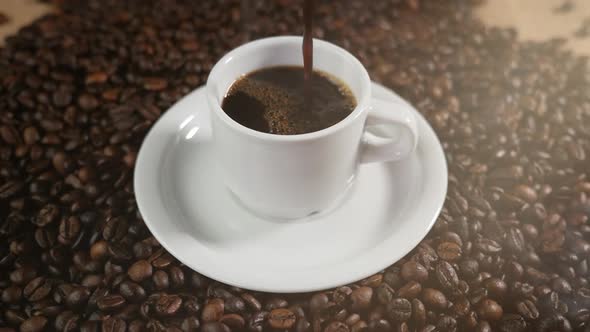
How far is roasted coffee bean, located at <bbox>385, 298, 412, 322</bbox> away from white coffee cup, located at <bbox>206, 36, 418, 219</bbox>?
0.77 feet

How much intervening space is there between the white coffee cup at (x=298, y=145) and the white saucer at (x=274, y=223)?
0.05 metres

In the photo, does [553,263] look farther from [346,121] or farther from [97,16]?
[97,16]

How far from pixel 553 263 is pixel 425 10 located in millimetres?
1054

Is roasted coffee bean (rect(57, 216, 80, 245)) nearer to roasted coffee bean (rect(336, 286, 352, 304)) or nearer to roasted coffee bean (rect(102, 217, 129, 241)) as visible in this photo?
roasted coffee bean (rect(102, 217, 129, 241))

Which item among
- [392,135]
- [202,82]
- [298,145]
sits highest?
[298,145]

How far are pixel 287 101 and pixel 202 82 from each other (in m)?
0.55

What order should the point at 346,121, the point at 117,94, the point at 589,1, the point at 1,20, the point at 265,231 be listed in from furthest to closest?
the point at 589,1, the point at 1,20, the point at 117,94, the point at 265,231, the point at 346,121

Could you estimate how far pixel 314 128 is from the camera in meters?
1.04

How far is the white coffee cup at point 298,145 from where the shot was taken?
0.95 metres

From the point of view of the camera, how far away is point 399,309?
3.55 feet

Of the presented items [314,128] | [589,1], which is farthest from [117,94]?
[589,1]

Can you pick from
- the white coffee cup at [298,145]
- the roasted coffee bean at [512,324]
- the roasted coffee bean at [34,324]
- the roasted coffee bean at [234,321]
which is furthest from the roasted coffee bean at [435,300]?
the roasted coffee bean at [34,324]

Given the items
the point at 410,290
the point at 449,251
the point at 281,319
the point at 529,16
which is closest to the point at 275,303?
the point at 281,319

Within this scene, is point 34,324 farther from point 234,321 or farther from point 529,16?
point 529,16
